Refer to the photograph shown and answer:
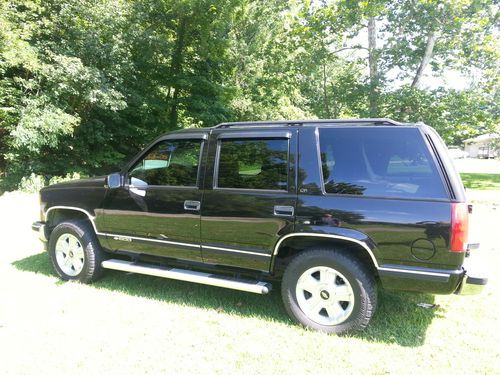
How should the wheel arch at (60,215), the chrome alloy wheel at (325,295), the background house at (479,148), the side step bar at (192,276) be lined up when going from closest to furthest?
1. the chrome alloy wheel at (325,295)
2. the side step bar at (192,276)
3. the wheel arch at (60,215)
4. the background house at (479,148)

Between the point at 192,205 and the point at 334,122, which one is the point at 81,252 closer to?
the point at 192,205

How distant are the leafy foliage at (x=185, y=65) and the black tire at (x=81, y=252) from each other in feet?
29.6

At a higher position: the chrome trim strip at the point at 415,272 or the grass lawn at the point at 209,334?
the chrome trim strip at the point at 415,272

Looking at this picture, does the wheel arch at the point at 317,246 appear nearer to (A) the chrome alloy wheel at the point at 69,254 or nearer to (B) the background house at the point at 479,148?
(A) the chrome alloy wheel at the point at 69,254

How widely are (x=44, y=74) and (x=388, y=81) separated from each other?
14.5m

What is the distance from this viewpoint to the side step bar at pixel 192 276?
388cm

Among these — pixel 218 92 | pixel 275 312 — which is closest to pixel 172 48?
pixel 218 92

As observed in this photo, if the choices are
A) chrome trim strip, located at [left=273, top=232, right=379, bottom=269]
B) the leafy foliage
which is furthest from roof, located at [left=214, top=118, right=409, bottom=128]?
the leafy foliage

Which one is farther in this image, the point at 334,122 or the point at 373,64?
the point at 373,64

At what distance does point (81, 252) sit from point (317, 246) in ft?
10.1

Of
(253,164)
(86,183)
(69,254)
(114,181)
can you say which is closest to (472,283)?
(253,164)

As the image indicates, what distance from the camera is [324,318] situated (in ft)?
12.2

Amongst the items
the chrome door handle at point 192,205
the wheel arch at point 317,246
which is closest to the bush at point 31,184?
the chrome door handle at point 192,205

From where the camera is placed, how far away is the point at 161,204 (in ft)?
14.3
